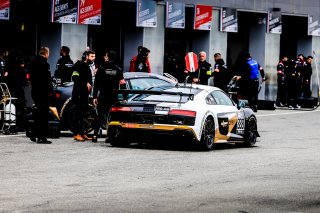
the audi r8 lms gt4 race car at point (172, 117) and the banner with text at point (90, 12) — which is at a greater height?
the banner with text at point (90, 12)

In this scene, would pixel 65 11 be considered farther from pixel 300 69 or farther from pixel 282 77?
pixel 300 69

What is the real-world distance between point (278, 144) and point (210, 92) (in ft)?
7.29

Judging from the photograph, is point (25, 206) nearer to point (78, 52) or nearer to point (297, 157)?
point (297, 157)

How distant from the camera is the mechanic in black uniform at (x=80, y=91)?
21109 mm

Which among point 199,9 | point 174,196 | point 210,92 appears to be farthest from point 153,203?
point 199,9

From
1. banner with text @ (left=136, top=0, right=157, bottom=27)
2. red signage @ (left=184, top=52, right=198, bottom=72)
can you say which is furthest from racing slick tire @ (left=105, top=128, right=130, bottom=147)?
banner with text @ (left=136, top=0, right=157, bottom=27)

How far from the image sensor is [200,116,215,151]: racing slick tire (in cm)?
1933

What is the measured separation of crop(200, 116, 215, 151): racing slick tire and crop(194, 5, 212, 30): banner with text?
65.0 feet

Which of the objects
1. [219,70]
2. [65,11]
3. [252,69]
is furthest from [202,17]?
[219,70]

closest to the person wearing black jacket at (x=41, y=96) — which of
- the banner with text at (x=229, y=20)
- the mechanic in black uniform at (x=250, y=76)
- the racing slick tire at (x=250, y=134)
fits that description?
the racing slick tire at (x=250, y=134)

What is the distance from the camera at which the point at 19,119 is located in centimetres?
2297

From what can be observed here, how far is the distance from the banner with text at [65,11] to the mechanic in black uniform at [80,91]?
1127 cm

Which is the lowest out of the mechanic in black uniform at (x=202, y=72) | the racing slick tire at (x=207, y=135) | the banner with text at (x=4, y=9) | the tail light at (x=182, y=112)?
the racing slick tire at (x=207, y=135)

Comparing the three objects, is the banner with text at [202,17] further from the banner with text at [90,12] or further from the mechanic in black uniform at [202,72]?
the mechanic in black uniform at [202,72]
